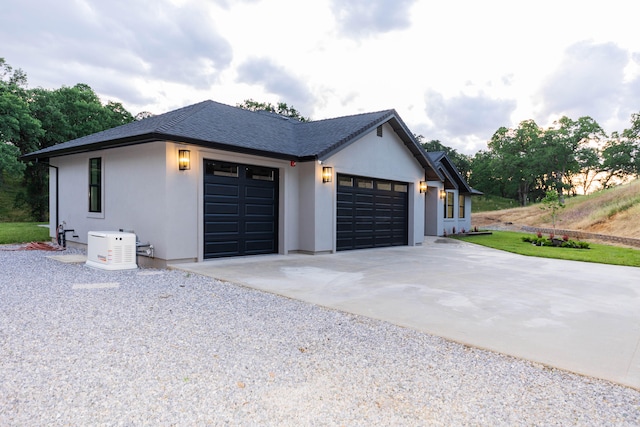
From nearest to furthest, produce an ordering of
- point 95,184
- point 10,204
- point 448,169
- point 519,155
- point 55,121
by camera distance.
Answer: point 95,184
point 448,169
point 55,121
point 10,204
point 519,155

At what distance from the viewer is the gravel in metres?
2.33

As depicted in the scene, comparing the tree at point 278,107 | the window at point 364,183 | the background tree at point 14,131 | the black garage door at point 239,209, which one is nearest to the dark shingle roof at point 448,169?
the window at point 364,183

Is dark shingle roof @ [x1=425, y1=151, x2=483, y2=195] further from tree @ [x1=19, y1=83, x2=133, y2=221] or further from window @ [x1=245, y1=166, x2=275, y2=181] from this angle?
tree @ [x1=19, y1=83, x2=133, y2=221]

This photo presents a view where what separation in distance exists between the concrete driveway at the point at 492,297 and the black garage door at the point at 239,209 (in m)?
0.43

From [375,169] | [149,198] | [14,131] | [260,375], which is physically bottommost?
[260,375]

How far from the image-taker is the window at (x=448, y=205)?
770 inches

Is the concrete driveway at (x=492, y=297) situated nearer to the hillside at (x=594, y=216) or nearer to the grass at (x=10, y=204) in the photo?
the hillside at (x=594, y=216)

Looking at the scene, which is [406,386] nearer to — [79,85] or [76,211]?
[76,211]

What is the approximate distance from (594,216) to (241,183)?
Result: 789 inches

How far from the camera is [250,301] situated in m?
5.14

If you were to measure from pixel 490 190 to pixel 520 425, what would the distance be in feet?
158

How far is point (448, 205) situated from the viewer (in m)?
19.8

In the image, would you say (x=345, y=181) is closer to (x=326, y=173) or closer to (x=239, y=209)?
(x=326, y=173)

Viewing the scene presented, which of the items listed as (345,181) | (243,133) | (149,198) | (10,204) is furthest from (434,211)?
(10,204)
